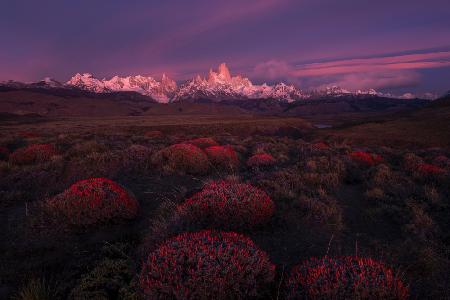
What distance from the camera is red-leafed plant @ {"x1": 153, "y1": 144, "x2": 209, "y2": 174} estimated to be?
13531 mm

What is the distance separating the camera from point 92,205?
25.6ft

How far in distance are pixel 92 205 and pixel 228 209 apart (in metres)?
3.86

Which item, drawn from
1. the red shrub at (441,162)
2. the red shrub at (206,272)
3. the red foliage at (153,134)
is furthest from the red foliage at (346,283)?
the red foliage at (153,134)

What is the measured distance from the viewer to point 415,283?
5.18m

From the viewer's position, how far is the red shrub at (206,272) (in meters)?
3.88

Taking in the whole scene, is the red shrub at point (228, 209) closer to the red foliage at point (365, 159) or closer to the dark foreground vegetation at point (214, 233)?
the dark foreground vegetation at point (214, 233)

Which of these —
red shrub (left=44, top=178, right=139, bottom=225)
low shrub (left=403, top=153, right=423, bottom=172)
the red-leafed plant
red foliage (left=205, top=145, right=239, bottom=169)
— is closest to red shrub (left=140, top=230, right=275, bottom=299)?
red shrub (left=44, top=178, right=139, bottom=225)

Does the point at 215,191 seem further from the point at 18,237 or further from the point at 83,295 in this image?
the point at 18,237

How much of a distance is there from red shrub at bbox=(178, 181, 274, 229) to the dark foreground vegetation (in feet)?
0.09

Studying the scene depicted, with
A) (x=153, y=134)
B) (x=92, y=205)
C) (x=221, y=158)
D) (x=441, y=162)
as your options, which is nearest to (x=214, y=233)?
(x=92, y=205)

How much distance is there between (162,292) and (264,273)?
1.55 meters

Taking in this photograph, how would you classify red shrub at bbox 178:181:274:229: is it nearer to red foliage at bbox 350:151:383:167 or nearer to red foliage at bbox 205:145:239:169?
red foliage at bbox 205:145:239:169

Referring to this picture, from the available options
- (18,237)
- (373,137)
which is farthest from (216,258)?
(373,137)

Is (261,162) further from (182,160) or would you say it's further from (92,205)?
(92,205)
